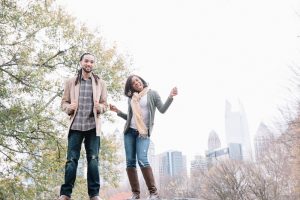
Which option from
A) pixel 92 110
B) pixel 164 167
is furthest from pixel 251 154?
pixel 92 110

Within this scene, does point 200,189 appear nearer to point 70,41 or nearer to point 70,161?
point 70,41

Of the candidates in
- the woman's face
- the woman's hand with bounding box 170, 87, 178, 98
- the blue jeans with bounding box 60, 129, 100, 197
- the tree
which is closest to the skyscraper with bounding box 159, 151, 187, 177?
the tree

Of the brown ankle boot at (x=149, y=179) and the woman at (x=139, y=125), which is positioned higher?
the woman at (x=139, y=125)

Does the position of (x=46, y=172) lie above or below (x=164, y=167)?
below

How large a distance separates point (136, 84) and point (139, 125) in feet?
2.02

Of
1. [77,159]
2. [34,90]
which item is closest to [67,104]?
[77,159]

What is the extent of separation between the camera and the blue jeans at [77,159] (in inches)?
179

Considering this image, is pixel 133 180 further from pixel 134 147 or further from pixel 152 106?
pixel 152 106

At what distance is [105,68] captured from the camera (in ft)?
42.6

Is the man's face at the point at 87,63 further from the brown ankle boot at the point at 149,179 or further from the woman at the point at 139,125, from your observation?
the brown ankle boot at the point at 149,179

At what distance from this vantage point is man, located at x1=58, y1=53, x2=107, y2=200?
4578mm

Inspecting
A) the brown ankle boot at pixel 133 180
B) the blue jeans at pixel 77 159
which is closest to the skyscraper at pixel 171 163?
the brown ankle boot at pixel 133 180

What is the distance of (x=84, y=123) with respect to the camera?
15.1ft

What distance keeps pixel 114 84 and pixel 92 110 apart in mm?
8256
